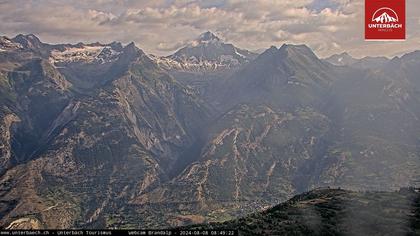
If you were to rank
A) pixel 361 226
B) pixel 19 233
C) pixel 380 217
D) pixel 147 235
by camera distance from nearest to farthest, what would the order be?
pixel 147 235 → pixel 19 233 → pixel 361 226 → pixel 380 217

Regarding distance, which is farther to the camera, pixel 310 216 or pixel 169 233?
pixel 310 216

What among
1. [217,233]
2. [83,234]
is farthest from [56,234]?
[217,233]

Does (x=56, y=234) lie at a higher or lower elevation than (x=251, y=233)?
higher

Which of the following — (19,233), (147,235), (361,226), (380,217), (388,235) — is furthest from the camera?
(380,217)

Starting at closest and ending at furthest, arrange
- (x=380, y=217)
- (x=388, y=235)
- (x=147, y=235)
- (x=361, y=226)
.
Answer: (x=147, y=235) < (x=388, y=235) < (x=361, y=226) < (x=380, y=217)

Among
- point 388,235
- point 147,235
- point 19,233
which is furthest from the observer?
point 388,235

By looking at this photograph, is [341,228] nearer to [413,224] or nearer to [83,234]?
[413,224]

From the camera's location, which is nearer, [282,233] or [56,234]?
[56,234]

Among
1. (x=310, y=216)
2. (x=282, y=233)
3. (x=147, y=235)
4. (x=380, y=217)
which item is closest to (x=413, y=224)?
(x=380, y=217)

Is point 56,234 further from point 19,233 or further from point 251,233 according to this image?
point 251,233
